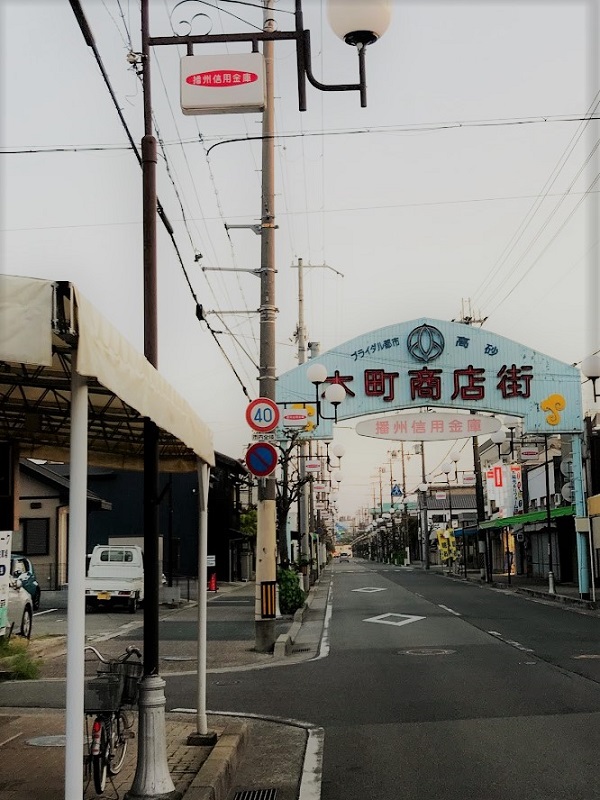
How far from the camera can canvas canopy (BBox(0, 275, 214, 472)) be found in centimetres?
453

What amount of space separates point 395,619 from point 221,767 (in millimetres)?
18262

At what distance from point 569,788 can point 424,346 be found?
23.9 metres

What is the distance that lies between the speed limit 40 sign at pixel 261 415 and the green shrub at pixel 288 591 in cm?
1010

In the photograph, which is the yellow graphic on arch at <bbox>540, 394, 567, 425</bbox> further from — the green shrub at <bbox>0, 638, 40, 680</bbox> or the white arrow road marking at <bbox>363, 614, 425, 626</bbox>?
the green shrub at <bbox>0, 638, 40, 680</bbox>

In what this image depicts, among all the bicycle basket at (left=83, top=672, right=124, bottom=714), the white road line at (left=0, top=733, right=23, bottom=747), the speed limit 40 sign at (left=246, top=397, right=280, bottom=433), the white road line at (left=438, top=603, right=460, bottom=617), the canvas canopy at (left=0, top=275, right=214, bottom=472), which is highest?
the speed limit 40 sign at (left=246, top=397, right=280, bottom=433)

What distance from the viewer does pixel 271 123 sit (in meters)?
20.3

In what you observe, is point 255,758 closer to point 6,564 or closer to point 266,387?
point 6,564

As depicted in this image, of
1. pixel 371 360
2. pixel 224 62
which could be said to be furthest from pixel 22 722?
pixel 371 360

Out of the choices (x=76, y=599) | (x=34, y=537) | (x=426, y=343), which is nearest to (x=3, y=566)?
(x=76, y=599)

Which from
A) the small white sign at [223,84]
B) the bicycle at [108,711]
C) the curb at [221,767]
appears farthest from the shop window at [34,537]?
the small white sign at [223,84]

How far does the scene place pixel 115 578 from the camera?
29.1m

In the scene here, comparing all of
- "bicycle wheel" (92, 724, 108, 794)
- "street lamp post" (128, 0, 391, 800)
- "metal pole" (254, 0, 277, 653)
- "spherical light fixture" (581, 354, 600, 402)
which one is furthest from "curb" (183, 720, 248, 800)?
"spherical light fixture" (581, 354, 600, 402)

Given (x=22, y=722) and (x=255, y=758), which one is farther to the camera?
(x=22, y=722)

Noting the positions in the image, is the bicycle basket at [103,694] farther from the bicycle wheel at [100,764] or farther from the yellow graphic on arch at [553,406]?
the yellow graphic on arch at [553,406]
